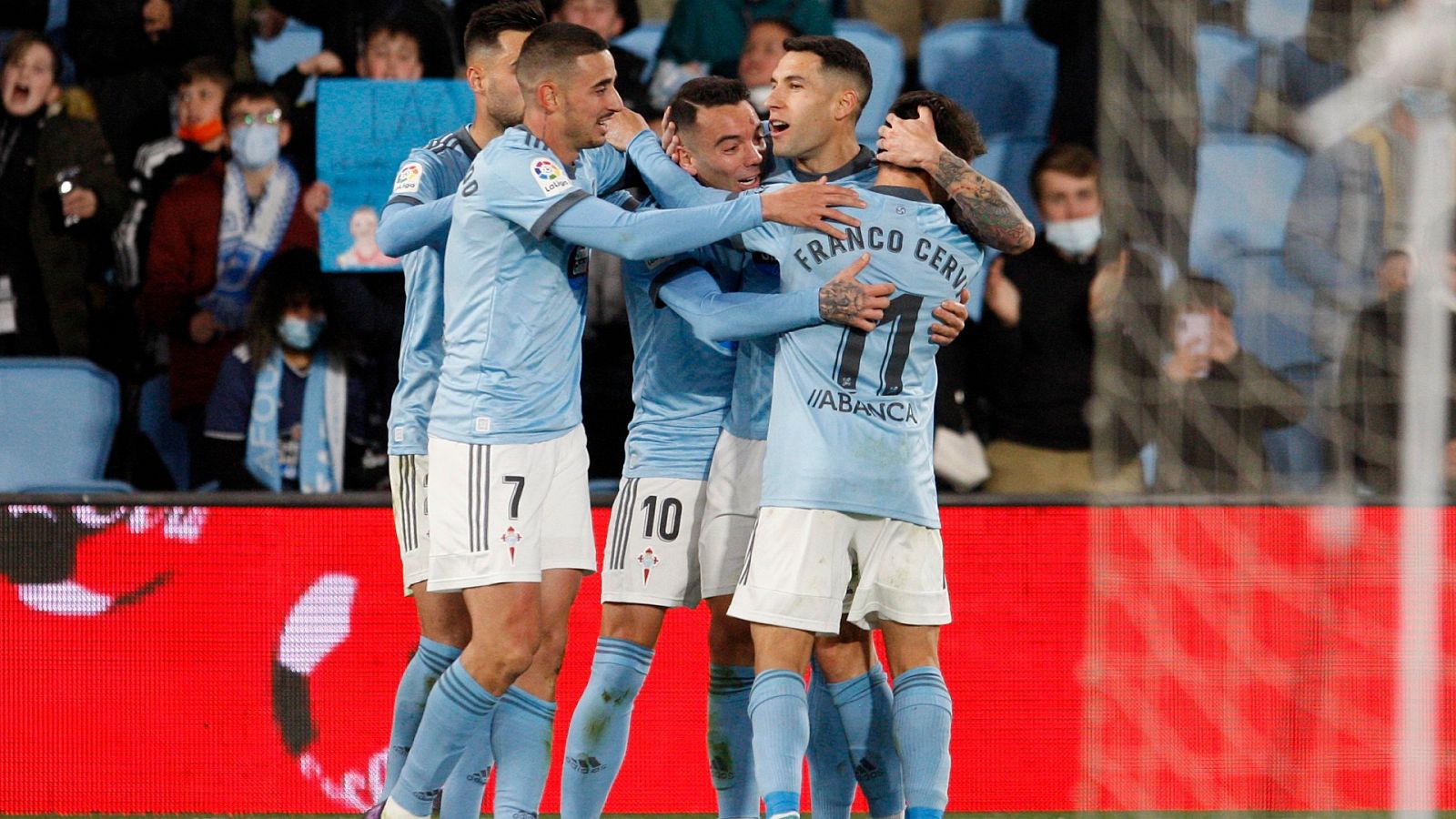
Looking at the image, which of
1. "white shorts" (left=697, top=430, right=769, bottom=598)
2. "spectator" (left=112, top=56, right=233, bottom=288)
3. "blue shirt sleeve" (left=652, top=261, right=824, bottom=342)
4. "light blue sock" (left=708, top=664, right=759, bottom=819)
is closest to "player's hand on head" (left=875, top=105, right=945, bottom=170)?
"blue shirt sleeve" (left=652, top=261, right=824, bottom=342)

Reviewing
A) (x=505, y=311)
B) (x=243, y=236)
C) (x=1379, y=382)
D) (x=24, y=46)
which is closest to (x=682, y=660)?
(x=505, y=311)

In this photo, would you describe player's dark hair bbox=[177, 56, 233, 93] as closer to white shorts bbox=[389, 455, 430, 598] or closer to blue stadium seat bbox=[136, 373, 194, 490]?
blue stadium seat bbox=[136, 373, 194, 490]

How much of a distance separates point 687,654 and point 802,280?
201 cm

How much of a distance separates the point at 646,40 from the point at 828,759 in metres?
4.31

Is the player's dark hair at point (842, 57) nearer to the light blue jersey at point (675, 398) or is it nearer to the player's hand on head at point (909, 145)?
the player's hand on head at point (909, 145)

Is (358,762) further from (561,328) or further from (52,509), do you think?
(561,328)

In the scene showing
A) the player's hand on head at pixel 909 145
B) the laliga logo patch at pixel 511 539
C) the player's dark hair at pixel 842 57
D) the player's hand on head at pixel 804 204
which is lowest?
the laliga logo patch at pixel 511 539

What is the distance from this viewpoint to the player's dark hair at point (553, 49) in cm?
459

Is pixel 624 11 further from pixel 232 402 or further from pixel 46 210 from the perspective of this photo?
pixel 46 210

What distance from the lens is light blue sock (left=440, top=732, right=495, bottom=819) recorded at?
4.86 m

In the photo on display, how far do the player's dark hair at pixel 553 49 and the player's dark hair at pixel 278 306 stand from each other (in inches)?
106

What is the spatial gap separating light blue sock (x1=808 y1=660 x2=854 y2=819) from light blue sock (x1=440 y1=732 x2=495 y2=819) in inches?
36.3

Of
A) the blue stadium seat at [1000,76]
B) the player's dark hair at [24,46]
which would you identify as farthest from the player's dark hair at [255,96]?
the blue stadium seat at [1000,76]

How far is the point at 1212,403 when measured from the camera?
561 cm
